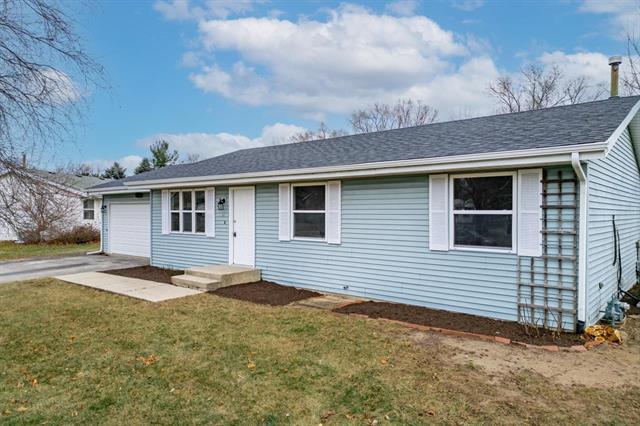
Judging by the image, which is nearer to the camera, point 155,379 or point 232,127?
point 155,379

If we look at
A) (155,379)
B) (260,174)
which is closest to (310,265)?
(260,174)

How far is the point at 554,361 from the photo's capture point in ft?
14.8

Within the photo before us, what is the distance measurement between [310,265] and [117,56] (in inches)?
220

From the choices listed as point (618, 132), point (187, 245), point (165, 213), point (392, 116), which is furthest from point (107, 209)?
point (392, 116)

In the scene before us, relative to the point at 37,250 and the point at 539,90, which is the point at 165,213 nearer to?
the point at 37,250

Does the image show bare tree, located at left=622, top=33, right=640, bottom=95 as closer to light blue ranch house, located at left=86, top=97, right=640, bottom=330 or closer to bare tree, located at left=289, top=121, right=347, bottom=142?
light blue ranch house, located at left=86, top=97, right=640, bottom=330

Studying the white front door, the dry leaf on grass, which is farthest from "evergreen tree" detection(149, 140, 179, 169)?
the dry leaf on grass

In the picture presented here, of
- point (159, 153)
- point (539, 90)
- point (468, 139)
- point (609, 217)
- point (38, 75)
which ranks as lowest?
point (609, 217)

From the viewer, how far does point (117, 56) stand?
3.79 metres

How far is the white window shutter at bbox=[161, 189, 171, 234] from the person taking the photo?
11.6m

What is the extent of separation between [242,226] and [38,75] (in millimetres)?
6839

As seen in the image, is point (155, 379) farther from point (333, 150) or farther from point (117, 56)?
point (333, 150)

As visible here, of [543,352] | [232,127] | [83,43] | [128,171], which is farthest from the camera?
[128,171]

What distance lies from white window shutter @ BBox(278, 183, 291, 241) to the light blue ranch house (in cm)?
3
